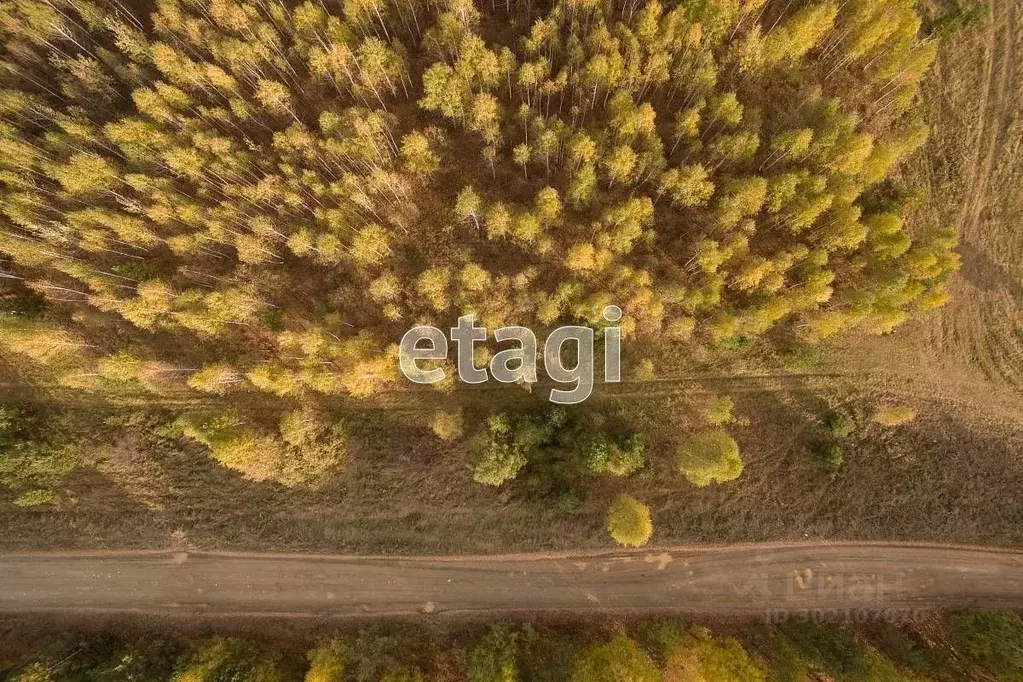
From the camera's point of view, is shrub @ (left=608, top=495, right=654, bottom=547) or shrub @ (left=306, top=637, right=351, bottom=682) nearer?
shrub @ (left=608, top=495, right=654, bottom=547)

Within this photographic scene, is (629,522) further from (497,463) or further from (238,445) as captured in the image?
(238,445)

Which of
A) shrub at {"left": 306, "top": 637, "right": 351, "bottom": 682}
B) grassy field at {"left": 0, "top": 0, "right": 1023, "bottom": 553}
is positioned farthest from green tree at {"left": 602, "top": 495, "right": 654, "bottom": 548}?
shrub at {"left": 306, "top": 637, "right": 351, "bottom": 682}

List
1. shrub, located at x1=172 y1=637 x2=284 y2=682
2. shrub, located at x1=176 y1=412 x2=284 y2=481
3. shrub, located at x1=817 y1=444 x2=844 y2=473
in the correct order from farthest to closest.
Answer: shrub, located at x1=817 y1=444 x2=844 y2=473 < shrub, located at x1=172 y1=637 x2=284 y2=682 < shrub, located at x1=176 y1=412 x2=284 y2=481

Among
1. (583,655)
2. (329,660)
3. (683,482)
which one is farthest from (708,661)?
(329,660)

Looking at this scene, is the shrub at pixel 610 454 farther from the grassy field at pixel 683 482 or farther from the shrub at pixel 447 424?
the shrub at pixel 447 424

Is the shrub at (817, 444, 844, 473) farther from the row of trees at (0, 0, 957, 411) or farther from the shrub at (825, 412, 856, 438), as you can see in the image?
the row of trees at (0, 0, 957, 411)
